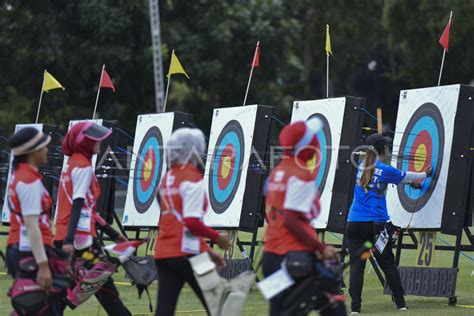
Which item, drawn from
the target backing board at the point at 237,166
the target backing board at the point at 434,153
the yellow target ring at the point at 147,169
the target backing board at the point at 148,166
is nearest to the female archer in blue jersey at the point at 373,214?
the target backing board at the point at 434,153

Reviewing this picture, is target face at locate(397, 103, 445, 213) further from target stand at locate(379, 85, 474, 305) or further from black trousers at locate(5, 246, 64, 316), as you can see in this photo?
black trousers at locate(5, 246, 64, 316)

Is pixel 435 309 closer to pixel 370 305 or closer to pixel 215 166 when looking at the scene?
pixel 370 305

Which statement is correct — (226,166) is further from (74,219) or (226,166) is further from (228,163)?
(74,219)

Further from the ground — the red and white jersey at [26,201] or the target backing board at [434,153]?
the target backing board at [434,153]

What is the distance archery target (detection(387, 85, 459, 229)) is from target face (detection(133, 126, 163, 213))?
3.83 m

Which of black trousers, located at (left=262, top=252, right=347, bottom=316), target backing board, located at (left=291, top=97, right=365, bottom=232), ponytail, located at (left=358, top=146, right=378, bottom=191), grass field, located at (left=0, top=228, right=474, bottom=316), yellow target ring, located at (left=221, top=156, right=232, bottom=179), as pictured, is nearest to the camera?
black trousers, located at (left=262, top=252, right=347, bottom=316)

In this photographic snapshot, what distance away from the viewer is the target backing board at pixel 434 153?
40.2ft

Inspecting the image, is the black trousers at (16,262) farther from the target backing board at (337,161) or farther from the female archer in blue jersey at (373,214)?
the target backing board at (337,161)

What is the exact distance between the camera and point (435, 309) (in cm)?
1200

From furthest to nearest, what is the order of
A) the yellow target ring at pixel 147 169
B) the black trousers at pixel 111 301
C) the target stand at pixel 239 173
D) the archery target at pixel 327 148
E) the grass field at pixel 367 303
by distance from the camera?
the yellow target ring at pixel 147 169
the target stand at pixel 239 173
the archery target at pixel 327 148
the grass field at pixel 367 303
the black trousers at pixel 111 301

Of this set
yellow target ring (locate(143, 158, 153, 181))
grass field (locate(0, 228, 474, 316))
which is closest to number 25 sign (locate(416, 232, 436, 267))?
grass field (locate(0, 228, 474, 316))

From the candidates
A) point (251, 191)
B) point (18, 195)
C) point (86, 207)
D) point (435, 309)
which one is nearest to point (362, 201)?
point (435, 309)

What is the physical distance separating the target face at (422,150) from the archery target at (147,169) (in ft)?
12.4

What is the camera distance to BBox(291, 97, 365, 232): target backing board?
13.3m
